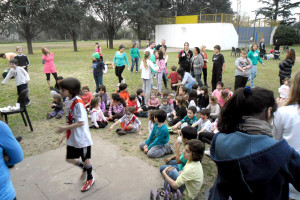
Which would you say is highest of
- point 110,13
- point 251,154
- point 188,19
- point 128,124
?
point 110,13

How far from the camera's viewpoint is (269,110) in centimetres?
148

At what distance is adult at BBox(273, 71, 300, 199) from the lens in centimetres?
196

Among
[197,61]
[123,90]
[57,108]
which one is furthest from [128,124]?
[197,61]

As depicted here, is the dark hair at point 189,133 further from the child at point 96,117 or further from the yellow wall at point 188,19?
the yellow wall at point 188,19

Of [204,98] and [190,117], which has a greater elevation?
[204,98]

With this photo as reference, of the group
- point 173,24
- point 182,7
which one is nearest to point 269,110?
point 173,24

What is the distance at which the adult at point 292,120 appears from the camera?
1957 mm

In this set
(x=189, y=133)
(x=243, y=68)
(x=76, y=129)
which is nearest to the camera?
(x=76, y=129)

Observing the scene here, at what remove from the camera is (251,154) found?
1.29m

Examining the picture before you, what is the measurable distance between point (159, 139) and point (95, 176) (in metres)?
1.37

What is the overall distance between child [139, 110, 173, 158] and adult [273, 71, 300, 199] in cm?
248

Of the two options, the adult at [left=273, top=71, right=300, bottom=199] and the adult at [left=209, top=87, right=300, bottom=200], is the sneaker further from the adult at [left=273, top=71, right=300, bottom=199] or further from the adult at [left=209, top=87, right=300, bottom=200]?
the adult at [left=273, top=71, right=300, bottom=199]

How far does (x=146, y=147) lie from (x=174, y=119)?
1.69 meters

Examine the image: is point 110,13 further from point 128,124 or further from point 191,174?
point 191,174
